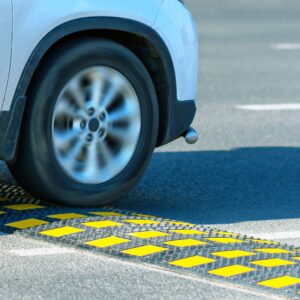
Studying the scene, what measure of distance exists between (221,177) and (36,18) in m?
1.97

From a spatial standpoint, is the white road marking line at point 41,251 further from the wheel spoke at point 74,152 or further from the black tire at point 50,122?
the wheel spoke at point 74,152

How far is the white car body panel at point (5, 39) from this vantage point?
6141mm

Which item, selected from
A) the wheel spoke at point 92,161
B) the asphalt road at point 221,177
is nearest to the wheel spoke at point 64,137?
the wheel spoke at point 92,161

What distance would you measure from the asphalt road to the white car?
0.37m

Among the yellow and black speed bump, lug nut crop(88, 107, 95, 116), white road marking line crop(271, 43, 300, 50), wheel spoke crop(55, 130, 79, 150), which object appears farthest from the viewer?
white road marking line crop(271, 43, 300, 50)

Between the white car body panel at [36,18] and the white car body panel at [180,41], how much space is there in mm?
351

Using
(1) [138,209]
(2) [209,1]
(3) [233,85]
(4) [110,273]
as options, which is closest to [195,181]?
(1) [138,209]

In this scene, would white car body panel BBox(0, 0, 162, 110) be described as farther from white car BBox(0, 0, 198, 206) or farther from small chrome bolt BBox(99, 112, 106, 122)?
small chrome bolt BBox(99, 112, 106, 122)

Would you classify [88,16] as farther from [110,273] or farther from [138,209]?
[110,273]

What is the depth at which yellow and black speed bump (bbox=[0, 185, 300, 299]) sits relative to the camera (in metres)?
5.38

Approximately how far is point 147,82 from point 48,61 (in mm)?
588

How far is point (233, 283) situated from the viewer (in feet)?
17.1

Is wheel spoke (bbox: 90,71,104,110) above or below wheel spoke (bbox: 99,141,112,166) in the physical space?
above

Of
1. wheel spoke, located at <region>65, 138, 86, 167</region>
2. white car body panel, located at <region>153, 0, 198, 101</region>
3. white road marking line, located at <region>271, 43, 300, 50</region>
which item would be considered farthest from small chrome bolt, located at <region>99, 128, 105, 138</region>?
white road marking line, located at <region>271, 43, 300, 50</region>
